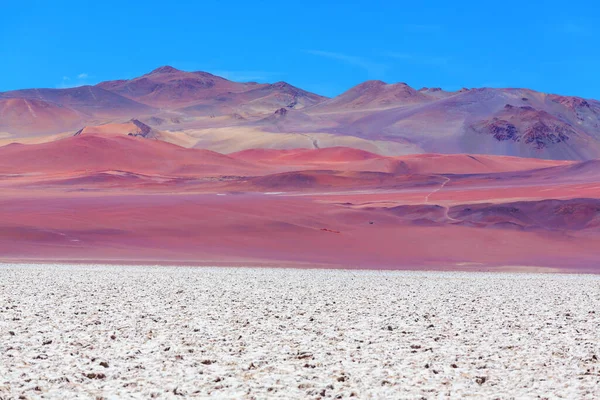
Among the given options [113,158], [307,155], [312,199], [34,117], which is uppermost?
[34,117]

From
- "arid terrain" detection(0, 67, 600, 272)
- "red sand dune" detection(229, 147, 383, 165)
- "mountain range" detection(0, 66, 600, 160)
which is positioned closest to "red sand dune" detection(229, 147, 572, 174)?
"red sand dune" detection(229, 147, 383, 165)

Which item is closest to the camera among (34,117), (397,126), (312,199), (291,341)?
(291,341)

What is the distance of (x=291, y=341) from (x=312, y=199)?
43278mm

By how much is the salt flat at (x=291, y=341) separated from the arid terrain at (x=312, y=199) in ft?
43.2

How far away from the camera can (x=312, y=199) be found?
Answer: 2099 inches

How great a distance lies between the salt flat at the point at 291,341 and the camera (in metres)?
7.46

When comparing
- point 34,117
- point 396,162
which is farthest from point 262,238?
point 34,117

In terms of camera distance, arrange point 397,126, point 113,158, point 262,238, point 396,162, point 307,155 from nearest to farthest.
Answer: point 262,238, point 113,158, point 396,162, point 307,155, point 397,126

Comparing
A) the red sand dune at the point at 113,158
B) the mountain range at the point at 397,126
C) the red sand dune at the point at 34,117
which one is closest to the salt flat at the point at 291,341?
the red sand dune at the point at 113,158

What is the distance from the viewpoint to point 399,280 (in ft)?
70.2

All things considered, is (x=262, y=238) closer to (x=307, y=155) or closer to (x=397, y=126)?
(x=307, y=155)

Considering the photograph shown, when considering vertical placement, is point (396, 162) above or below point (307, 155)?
below

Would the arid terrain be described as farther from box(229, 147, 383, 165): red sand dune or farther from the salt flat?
the salt flat

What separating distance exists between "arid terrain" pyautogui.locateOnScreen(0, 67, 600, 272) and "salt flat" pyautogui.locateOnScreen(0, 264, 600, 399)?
13160 mm
